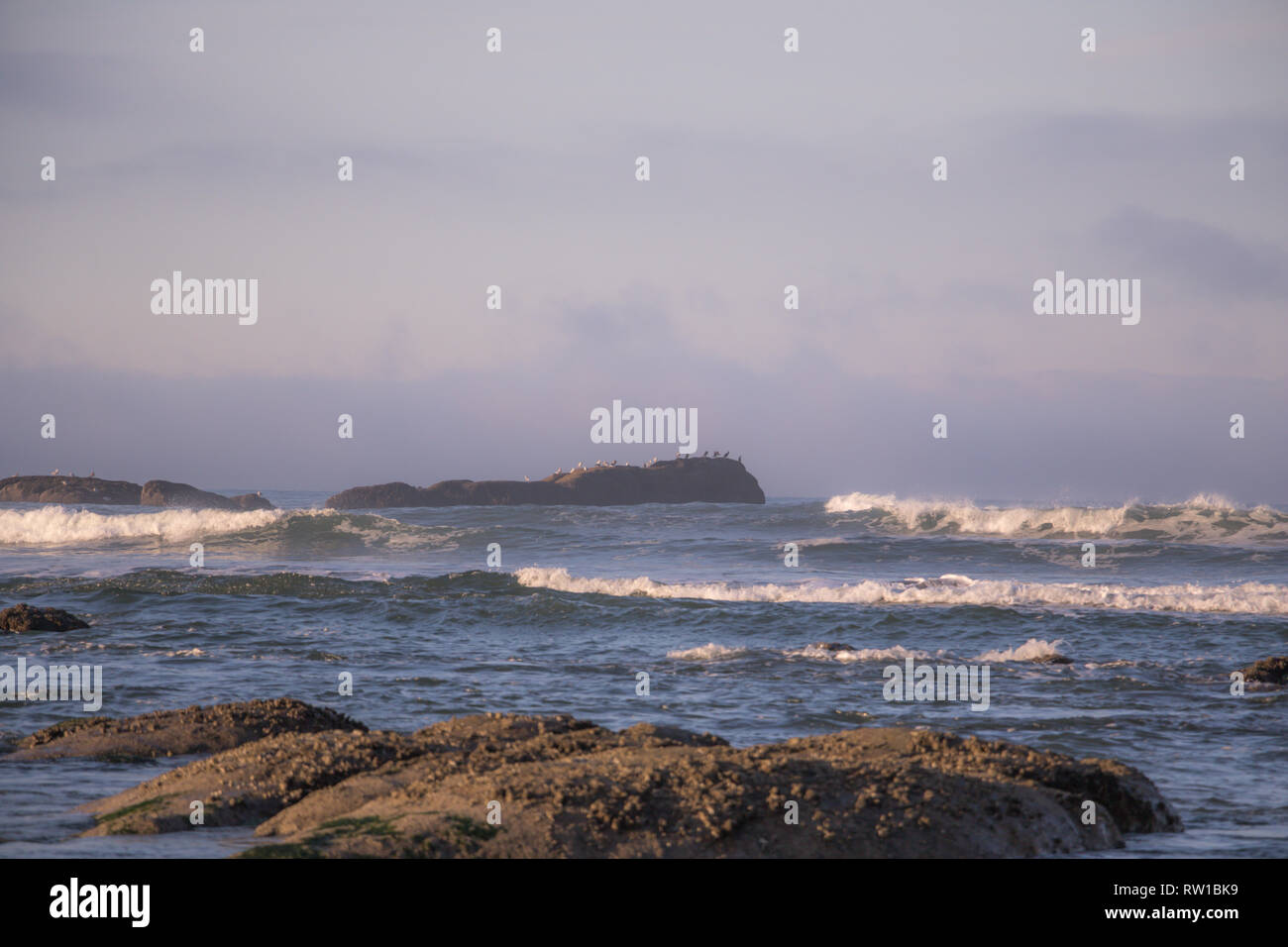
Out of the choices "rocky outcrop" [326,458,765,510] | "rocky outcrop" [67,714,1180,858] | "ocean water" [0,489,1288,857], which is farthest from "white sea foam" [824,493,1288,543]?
"rocky outcrop" [67,714,1180,858]

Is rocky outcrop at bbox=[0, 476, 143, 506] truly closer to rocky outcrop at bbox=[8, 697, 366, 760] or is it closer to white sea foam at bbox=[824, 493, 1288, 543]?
white sea foam at bbox=[824, 493, 1288, 543]

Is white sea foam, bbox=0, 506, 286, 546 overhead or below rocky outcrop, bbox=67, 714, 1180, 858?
overhead

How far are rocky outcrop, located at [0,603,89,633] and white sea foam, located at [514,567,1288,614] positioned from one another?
30.8 feet

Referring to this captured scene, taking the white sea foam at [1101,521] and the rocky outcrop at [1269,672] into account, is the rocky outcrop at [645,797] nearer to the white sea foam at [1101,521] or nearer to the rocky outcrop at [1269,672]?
the rocky outcrop at [1269,672]

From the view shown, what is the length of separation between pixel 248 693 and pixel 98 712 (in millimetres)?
1589

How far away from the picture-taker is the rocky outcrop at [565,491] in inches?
2662

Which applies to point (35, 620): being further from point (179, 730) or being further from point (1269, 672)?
point (1269, 672)

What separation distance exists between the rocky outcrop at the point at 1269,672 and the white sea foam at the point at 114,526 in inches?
1284

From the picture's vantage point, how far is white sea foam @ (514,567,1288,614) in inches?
812
